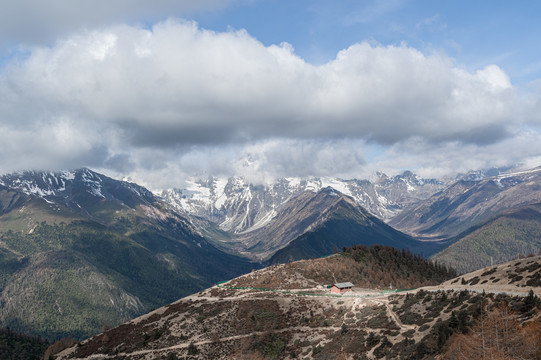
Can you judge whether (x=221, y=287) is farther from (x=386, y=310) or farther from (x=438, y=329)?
(x=438, y=329)

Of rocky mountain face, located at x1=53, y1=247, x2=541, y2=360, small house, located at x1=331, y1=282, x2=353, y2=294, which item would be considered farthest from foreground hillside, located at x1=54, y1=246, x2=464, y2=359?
small house, located at x1=331, y1=282, x2=353, y2=294

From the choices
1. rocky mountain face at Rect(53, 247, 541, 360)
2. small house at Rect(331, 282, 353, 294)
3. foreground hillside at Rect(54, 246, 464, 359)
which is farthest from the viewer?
small house at Rect(331, 282, 353, 294)

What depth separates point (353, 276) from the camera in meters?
189

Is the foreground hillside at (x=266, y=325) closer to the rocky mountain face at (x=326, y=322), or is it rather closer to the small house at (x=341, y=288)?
the rocky mountain face at (x=326, y=322)

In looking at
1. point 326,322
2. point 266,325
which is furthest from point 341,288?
point 266,325

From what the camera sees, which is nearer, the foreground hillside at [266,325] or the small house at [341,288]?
the foreground hillside at [266,325]

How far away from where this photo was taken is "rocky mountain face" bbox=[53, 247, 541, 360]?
2601 inches

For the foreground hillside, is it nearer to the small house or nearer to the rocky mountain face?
the rocky mountain face

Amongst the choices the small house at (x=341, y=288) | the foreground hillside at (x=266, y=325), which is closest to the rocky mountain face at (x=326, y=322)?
the foreground hillside at (x=266, y=325)

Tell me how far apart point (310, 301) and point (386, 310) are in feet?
135

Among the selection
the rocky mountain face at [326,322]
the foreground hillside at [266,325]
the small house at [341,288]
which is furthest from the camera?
the small house at [341,288]

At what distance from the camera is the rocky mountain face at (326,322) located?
66.1 metres

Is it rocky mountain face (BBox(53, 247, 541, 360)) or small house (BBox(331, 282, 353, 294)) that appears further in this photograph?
small house (BBox(331, 282, 353, 294))

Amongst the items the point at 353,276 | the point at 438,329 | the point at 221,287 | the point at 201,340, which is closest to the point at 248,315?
the point at 201,340
